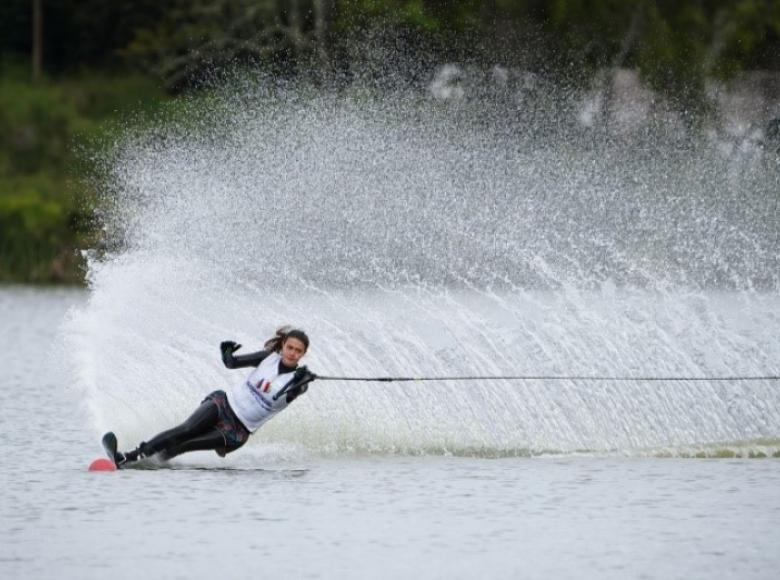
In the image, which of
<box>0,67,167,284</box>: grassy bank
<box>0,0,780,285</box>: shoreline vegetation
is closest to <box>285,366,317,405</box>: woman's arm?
<box>0,0,780,285</box>: shoreline vegetation

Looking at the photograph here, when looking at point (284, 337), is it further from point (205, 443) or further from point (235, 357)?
point (205, 443)

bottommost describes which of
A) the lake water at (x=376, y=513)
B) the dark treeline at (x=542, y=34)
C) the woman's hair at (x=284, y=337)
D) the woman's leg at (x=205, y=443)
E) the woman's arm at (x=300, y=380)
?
the lake water at (x=376, y=513)

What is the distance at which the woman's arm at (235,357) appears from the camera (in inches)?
433

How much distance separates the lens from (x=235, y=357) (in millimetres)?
11062

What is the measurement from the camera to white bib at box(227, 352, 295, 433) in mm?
10992

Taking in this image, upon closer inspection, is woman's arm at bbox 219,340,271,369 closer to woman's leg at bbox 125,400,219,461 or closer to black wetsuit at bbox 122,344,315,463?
black wetsuit at bbox 122,344,315,463

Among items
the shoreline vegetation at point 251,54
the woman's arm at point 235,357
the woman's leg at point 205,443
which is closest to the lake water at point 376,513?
the woman's leg at point 205,443

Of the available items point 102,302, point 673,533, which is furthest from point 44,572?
point 102,302

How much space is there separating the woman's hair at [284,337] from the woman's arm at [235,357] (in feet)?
0.19

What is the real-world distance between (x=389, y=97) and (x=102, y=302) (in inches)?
672

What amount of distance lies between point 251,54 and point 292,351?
26.4m

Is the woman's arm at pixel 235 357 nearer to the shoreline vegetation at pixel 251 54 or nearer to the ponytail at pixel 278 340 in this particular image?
the ponytail at pixel 278 340

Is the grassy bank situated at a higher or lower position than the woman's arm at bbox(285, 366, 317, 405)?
higher

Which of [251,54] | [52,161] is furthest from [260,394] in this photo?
[52,161]
